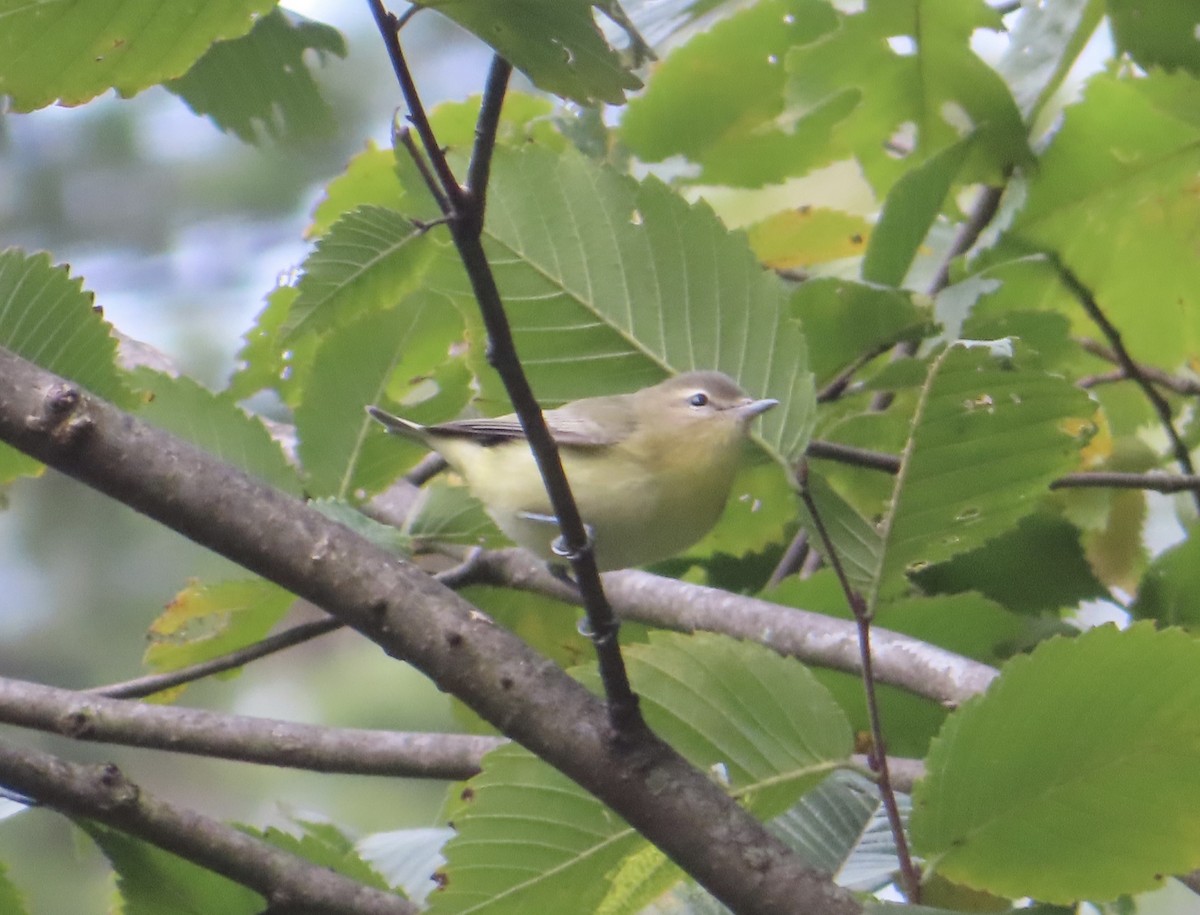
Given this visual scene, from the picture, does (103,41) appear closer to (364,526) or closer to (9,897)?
(364,526)

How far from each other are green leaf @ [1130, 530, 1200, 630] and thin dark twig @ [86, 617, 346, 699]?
1276 millimetres

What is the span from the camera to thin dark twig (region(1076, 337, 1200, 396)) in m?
2.41

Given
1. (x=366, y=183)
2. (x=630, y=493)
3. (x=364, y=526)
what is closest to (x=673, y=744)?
(x=364, y=526)

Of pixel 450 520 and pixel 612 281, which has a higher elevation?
pixel 612 281

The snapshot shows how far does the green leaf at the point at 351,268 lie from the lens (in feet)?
5.32

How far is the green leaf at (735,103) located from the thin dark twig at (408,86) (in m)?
1.53

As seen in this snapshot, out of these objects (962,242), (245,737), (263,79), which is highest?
(263,79)

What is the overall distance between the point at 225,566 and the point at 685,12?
4.24 metres

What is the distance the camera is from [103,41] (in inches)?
46.7

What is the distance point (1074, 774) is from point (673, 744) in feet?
1.41

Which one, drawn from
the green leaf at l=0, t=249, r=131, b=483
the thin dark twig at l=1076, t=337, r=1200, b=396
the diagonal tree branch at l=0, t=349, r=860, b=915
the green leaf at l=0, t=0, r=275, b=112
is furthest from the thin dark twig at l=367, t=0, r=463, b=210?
the thin dark twig at l=1076, t=337, r=1200, b=396

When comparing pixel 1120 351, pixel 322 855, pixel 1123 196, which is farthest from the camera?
pixel 1120 351

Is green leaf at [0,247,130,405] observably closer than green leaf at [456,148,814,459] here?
Yes

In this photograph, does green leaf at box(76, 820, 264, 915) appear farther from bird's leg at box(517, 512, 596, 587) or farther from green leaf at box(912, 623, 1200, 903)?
green leaf at box(912, 623, 1200, 903)
